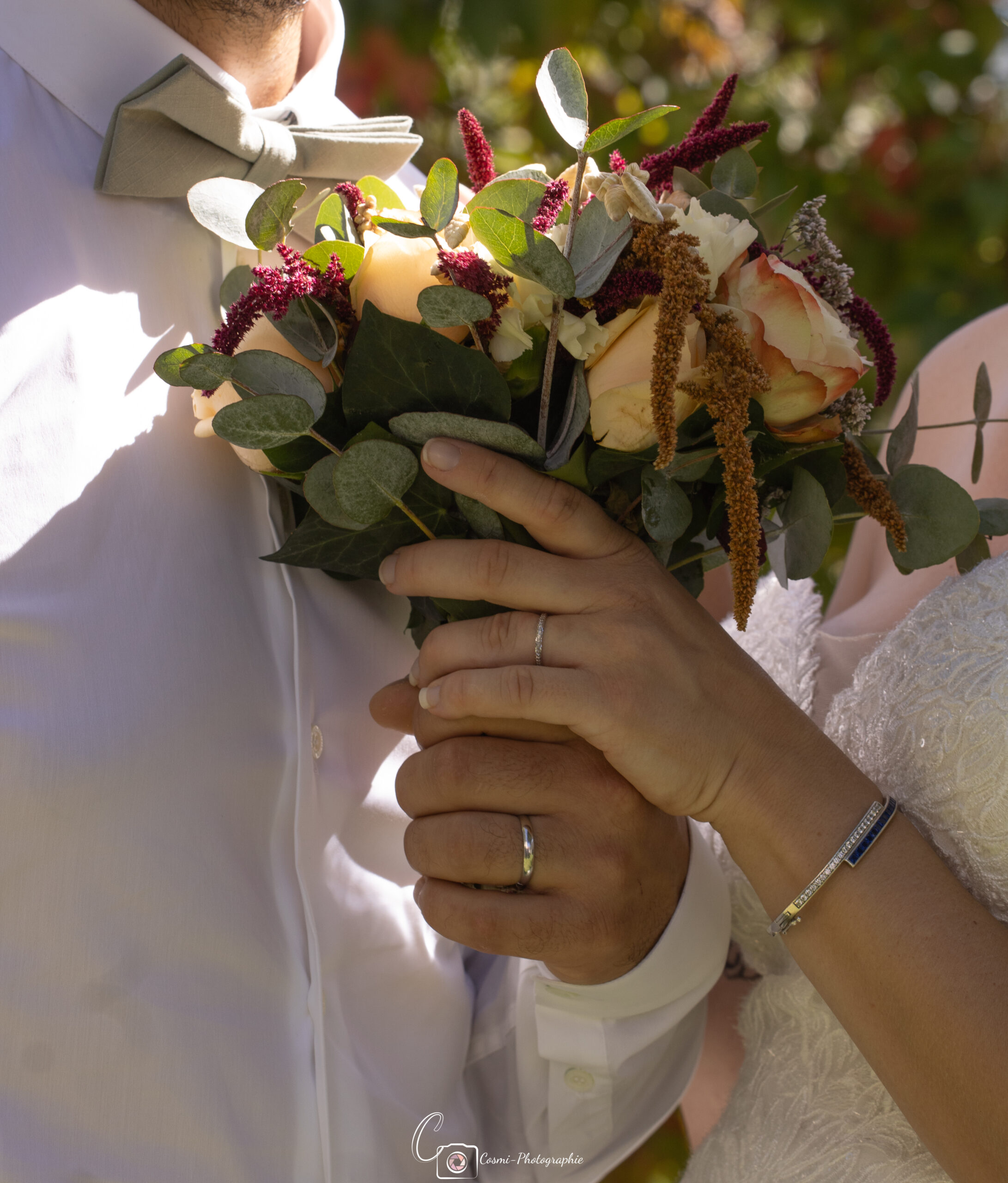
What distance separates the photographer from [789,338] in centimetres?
73

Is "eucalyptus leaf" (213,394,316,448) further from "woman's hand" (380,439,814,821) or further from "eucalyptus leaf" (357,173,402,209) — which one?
"eucalyptus leaf" (357,173,402,209)

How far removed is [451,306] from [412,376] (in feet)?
0.29

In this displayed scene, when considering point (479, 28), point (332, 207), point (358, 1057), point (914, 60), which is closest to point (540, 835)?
point (358, 1057)

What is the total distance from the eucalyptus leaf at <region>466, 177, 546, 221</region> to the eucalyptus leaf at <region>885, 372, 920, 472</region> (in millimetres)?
384

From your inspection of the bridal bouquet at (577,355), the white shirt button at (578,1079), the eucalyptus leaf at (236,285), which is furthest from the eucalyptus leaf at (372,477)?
the white shirt button at (578,1079)

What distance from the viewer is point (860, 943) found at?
2.85ft

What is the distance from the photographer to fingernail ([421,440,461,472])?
0.78 meters

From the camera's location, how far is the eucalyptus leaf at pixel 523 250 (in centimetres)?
67

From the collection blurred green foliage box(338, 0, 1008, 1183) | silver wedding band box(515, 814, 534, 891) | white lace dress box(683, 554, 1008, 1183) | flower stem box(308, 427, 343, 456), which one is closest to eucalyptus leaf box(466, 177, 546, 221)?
flower stem box(308, 427, 343, 456)

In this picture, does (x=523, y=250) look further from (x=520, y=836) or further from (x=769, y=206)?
(x=520, y=836)

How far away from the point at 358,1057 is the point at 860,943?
0.49 m

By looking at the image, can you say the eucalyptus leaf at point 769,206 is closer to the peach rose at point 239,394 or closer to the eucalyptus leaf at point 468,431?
the eucalyptus leaf at point 468,431

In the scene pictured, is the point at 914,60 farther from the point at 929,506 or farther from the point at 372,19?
the point at 929,506

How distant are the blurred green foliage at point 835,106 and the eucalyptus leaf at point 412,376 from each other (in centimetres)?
158
